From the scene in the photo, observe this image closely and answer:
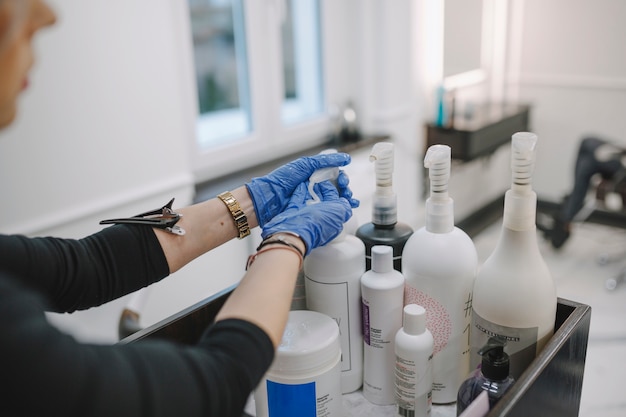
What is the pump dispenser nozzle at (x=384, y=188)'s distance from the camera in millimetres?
861

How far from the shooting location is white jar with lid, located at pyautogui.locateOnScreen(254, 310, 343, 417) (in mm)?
740

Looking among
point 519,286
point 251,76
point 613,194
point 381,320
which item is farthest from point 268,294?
point 613,194

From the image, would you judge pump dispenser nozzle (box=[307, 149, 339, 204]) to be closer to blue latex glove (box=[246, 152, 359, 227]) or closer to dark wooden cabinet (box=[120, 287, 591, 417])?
blue latex glove (box=[246, 152, 359, 227])

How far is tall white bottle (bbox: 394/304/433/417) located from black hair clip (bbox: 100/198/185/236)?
15.4 inches

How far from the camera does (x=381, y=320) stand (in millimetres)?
826

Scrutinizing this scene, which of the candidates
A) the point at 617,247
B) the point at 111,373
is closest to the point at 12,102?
the point at 111,373

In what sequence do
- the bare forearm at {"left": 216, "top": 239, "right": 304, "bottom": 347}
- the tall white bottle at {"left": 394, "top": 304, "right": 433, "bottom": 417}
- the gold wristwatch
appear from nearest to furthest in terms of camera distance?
1. the bare forearm at {"left": 216, "top": 239, "right": 304, "bottom": 347}
2. the tall white bottle at {"left": 394, "top": 304, "right": 433, "bottom": 417}
3. the gold wristwatch

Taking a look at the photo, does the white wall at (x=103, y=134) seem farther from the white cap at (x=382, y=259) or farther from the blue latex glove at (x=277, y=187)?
the white cap at (x=382, y=259)

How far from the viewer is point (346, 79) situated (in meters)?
2.70

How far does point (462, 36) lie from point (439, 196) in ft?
8.30

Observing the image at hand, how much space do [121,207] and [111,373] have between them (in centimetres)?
131

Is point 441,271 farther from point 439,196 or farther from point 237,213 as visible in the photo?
point 237,213

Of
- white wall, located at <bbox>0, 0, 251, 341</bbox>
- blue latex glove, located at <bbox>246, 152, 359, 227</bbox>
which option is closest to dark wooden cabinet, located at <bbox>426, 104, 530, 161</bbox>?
white wall, located at <bbox>0, 0, 251, 341</bbox>

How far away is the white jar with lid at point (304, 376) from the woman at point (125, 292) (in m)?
0.09
